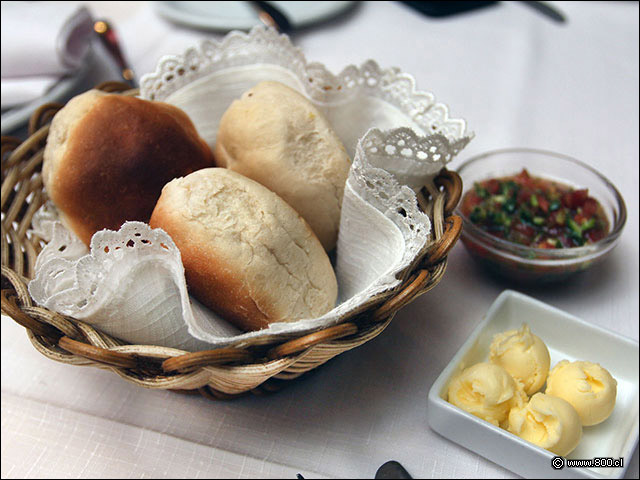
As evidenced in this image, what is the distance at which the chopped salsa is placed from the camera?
2.68ft

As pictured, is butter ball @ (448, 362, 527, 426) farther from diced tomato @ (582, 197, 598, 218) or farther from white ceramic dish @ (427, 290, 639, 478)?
diced tomato @ (582, 197, 598, 218)

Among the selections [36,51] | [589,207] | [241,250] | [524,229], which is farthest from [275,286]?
[36,51]

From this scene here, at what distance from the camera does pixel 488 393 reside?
1.95ft

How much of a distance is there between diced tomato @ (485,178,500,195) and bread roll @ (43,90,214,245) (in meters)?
0.46

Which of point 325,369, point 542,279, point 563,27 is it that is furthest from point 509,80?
point 325,369

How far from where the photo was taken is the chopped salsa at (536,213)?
817 millimetres

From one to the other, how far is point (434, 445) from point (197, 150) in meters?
0.48

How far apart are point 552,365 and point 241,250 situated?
0.43m

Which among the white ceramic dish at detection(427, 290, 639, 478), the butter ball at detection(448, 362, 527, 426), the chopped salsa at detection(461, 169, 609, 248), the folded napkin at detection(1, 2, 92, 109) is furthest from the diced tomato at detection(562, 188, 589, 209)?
the folded napkin at detection(1, 2, 92, 109)

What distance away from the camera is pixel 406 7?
4.79 ft

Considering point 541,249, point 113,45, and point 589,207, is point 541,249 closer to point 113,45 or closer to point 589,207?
point 589,207

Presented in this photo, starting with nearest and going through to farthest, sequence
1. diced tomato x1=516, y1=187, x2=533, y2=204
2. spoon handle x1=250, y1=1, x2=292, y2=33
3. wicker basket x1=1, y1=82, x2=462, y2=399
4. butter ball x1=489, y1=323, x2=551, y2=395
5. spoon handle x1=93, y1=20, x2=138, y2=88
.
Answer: wicker basket x1=1, y1=82, x2=462, y2=399 → butter ball x1=489, y1=323, x2=551, y2=395 → diced tomato x1=516, y1=187, x2=533, y2=204 → spoon handle x1=93, y1=20, x2=138, y2=88 → spoon handle x1=250, y1=1, x2=292, y2=33

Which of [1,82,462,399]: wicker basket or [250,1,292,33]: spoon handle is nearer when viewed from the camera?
[1,82,462,399]: wicker basket

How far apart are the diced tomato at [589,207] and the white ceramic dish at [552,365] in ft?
0.70
